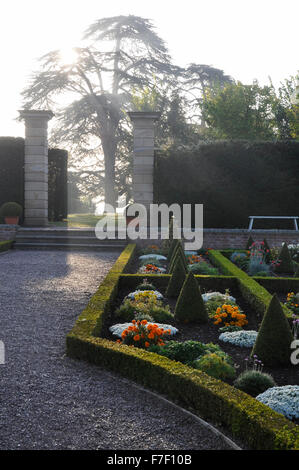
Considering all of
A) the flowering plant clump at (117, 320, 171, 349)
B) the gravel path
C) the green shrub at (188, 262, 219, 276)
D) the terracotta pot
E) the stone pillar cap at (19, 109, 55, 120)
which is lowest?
the gravel path

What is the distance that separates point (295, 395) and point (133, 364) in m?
1.44

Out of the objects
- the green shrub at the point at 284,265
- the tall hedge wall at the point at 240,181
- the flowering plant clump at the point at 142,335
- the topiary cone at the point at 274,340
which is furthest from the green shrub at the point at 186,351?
the tall hedge wall at the point at 240,181

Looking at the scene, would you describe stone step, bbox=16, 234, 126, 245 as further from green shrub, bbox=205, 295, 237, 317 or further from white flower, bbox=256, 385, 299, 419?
white flower, bbox=256, 385, 299, 419

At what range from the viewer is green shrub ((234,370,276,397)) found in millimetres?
4059

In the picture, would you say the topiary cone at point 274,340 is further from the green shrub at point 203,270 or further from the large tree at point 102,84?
the large tree at point 102,84

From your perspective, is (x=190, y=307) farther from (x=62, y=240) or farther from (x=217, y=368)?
(x=62, y=240)

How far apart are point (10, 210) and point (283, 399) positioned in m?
13.8

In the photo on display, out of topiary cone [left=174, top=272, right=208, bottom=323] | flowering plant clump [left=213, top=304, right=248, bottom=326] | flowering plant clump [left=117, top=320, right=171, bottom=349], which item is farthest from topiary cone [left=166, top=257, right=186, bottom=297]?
flowering plant clump [left=117, top=320, right=171, bottom=349]

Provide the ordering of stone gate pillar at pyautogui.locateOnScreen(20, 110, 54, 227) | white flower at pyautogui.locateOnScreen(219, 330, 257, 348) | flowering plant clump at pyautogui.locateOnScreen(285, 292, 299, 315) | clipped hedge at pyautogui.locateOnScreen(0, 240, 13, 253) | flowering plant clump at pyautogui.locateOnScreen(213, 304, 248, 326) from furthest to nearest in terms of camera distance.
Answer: stone gate pillar at pyautogui.locateOnScreen(20, 110, 54, 227) → clipped hedge at pyautogui.locateOnScreen(0, 240, 13, 253) → flowering plant clump at pyautogui.locateOnScreen(285, 292, 299, 315) → flowering plant clump at pyautogui.locateOnScreen(213, 304, 248, 326) → white flower at pyautogui.locateOnScreen(219, 330, 257, 348)

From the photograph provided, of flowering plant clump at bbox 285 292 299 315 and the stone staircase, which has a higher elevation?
the stone staircase

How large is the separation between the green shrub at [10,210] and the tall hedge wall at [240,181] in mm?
5444

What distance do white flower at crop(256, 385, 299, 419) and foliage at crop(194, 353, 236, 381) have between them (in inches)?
19.8
